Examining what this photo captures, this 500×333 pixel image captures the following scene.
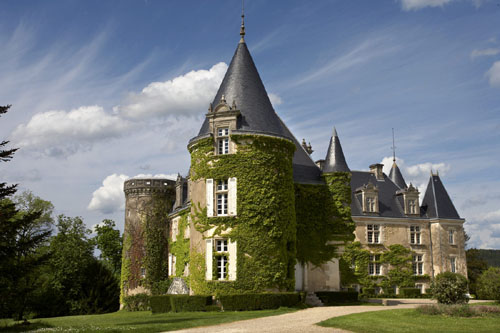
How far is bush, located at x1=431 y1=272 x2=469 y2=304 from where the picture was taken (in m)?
20.9

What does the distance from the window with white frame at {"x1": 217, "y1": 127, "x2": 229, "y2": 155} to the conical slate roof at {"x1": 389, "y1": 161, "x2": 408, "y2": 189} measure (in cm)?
2929

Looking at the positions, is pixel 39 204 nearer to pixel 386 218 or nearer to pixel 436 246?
pixel 386 218

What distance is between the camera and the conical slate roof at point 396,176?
51822 millimetres

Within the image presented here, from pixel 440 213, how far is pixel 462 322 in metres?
32.8

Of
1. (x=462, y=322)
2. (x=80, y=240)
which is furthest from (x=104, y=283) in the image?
(x=462, y=322)

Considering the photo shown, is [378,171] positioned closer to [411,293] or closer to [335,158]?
[411,293]

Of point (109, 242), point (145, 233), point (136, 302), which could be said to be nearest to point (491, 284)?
point (136, 302)

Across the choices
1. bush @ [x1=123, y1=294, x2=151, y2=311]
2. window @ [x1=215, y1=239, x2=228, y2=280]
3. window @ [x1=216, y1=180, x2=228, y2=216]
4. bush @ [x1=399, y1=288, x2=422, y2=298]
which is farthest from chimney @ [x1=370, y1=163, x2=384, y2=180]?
window @ [x1=215, y1=239, x2=228, y2=280]

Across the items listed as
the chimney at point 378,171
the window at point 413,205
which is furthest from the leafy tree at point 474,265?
the chimney at point 378,171

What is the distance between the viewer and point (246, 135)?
89.6 ft

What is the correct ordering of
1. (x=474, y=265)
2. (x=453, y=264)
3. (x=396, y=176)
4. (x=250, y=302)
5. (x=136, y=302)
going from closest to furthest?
(x=250, y=302)
(x=136, y=302)
(x=453, y=264)
(x=474, y=265)
(x=396, y=176)

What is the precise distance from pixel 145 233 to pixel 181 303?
54.9 feet

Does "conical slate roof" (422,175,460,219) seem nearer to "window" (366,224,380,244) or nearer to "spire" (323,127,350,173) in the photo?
"window" (366,224,380,244)

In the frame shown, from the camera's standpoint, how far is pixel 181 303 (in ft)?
84.5
